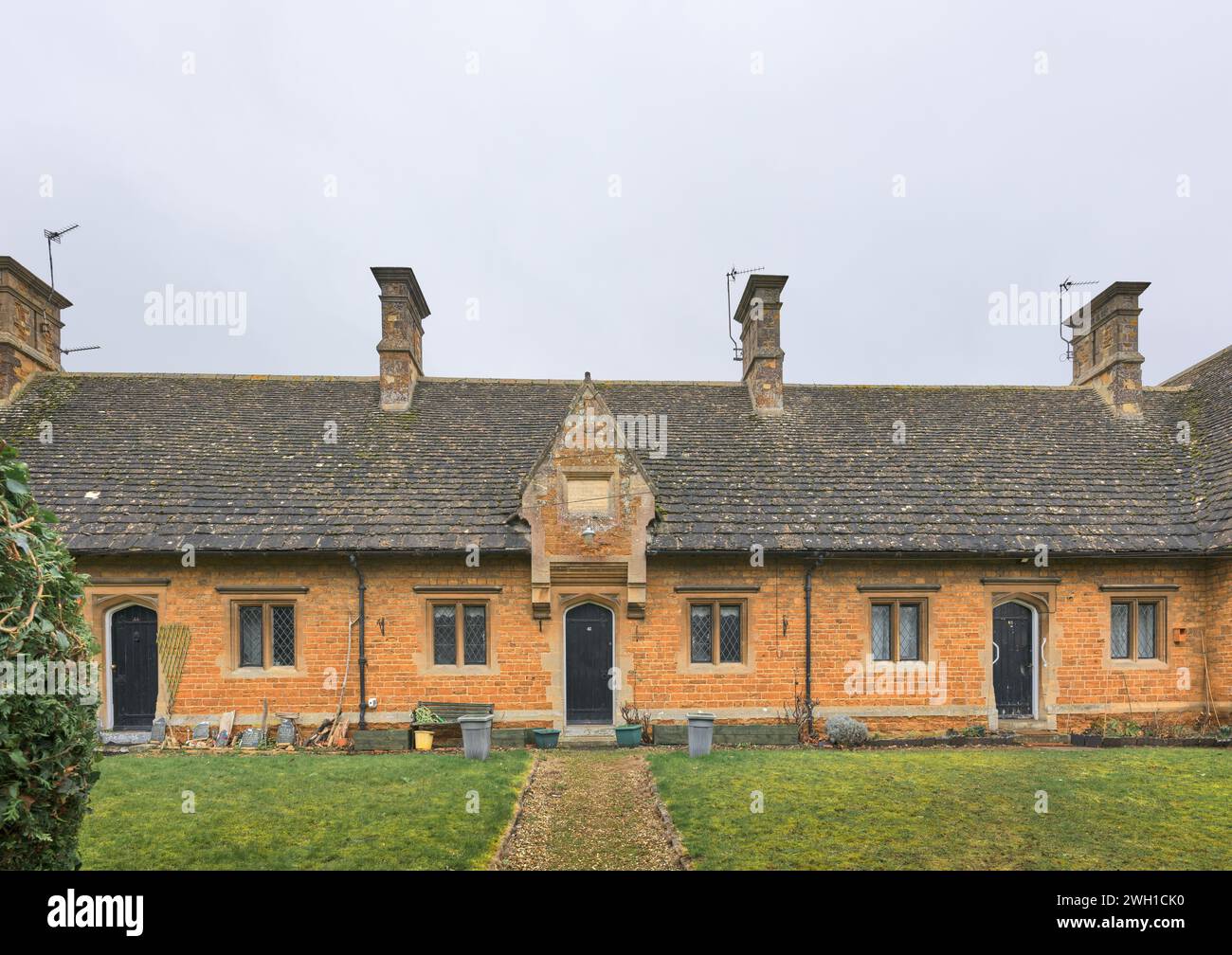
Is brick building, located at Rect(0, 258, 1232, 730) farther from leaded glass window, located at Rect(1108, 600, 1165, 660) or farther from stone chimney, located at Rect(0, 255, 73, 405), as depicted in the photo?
stone chimney, located at Rect(0, 255, 73, 405)

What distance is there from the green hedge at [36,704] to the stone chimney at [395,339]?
44.1 ft

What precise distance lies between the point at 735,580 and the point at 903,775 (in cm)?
491

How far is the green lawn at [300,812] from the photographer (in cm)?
735

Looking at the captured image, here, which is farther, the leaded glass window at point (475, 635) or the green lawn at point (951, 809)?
the leaded glass window at point (475, 635)

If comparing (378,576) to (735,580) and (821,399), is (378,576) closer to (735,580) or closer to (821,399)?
(735,580)

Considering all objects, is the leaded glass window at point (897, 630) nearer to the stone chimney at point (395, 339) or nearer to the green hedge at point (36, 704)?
the stone chimney at point (395, 339)

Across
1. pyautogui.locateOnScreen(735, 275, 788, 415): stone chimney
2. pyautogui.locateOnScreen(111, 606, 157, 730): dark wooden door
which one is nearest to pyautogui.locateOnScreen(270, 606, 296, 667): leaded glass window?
pyautogui.locateOnScreen(111, 606, 157, 730): dark wooden door

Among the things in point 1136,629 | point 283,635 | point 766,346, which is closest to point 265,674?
point 283,635

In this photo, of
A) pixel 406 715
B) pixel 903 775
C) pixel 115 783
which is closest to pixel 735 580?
pixel 903 775

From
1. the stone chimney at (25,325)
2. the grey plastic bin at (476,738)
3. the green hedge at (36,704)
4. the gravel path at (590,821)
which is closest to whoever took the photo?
the green hedge at (36,704)

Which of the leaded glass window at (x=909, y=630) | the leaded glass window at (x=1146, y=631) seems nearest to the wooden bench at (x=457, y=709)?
the leaded glass window at (x=909, y=630)

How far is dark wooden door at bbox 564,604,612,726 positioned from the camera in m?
14.6

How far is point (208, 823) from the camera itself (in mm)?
8391

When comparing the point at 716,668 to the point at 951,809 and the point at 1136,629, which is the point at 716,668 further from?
the point at 1136,629
